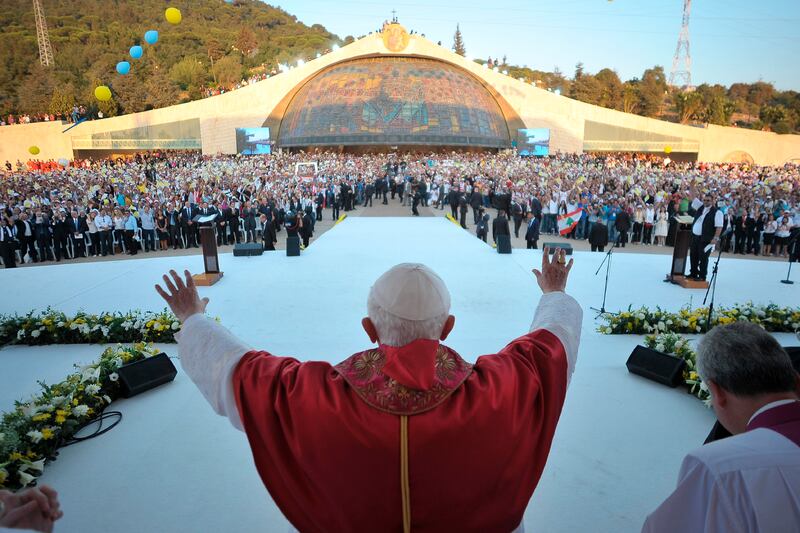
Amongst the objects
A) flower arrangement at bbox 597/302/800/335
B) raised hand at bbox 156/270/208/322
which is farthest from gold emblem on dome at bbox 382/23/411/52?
raised hand at bbox 156/270/208/322

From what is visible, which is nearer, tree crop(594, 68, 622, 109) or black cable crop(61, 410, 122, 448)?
black cable crop(61, 410, 122, 448)

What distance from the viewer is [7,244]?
11391 mm

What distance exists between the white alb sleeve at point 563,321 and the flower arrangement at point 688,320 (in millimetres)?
4314

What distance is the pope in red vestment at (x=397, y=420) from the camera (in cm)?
142

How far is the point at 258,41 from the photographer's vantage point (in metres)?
76.6

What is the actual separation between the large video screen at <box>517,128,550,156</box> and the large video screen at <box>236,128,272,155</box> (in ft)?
74.2

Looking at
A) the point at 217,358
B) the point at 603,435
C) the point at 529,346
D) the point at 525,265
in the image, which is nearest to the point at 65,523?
the point at 217,358

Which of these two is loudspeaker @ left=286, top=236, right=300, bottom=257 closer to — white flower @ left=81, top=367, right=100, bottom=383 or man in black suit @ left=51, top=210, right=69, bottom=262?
white flower @ left=81, top=367, right=100, bottom=383

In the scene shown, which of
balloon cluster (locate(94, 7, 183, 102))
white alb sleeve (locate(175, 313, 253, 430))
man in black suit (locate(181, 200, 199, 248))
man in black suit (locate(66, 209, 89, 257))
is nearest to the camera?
white alb sleeve (locate(175, 313, 253, 430))

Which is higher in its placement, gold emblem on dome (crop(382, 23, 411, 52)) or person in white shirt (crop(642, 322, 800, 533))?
gold emblem on dome (crop(382, 23, 411, 52))

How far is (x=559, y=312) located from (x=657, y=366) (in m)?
3.33

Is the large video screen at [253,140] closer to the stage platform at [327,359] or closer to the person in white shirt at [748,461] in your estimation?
the stage platform at [327,359]

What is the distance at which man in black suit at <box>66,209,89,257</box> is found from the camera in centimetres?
1283

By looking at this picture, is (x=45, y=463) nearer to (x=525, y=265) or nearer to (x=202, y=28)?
(x=525, y=265)
